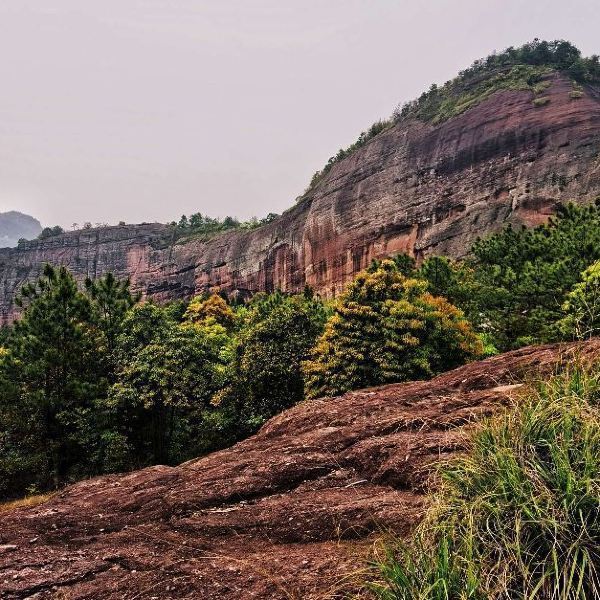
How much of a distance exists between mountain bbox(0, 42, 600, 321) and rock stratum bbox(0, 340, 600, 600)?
41040 mm

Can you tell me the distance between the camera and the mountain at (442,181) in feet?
144

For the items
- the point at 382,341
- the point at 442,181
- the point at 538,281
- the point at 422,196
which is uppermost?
the point at 442,181

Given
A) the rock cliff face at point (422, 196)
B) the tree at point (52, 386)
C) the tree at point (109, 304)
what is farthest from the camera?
the rock cliff face at point (422, 196)

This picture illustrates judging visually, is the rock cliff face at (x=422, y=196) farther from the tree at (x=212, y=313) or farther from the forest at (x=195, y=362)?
the forest at (x=195, y=362)

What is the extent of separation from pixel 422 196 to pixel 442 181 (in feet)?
9.09

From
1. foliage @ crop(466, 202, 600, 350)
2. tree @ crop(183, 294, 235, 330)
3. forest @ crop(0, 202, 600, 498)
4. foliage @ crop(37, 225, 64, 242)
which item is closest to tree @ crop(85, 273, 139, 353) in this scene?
forest @ crop(0, 202, 600, 498)

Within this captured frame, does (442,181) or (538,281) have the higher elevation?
(442,181)

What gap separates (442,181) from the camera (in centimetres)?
5175

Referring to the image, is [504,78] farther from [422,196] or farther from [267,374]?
[267,374]

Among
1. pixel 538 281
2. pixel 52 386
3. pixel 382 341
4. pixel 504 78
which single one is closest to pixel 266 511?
pixel 382 341

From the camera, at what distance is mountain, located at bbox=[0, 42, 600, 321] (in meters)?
44.0

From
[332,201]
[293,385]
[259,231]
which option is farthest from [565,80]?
[293,385]

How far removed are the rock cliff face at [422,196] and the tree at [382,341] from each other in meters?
29.8

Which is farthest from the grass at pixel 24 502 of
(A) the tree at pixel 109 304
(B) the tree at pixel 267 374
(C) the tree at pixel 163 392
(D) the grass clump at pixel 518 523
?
(D) the grass clump at pixel 518 523
